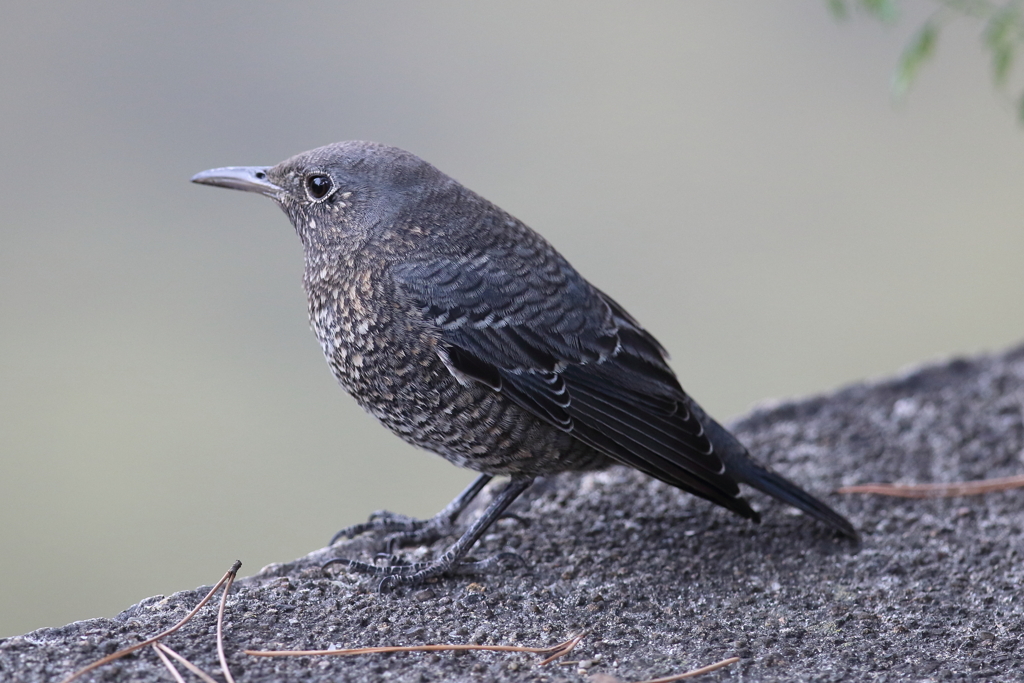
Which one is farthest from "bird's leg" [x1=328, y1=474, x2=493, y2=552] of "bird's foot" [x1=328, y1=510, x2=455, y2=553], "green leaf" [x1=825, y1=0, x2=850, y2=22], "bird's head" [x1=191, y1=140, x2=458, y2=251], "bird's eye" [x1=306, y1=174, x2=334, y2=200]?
"green leaf" [x1=825, y1=0, x2=850, y2=22]

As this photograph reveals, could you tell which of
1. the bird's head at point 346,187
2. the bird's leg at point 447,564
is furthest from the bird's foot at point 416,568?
the bird's head at point 346,187

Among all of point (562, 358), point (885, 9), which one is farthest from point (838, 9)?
point (562, 358)

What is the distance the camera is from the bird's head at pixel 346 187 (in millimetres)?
3340

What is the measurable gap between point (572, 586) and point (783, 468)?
4.33 ft

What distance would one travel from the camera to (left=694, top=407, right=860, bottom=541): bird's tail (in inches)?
138

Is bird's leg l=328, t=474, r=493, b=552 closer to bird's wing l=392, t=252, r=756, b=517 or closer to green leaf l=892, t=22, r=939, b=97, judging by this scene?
bird's wing l=392, t=252, r=756, b=517

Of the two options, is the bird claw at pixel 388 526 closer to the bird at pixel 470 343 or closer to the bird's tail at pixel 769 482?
the bird at pixel 470 343

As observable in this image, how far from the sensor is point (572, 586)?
3.25 meters

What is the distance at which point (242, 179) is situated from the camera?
3.52m

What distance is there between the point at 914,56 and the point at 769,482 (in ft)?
5.35

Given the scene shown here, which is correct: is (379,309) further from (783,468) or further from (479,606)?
(783,468)

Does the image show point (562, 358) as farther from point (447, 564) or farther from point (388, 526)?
point (388, 526)

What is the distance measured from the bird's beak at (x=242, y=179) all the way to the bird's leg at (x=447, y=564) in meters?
1.24

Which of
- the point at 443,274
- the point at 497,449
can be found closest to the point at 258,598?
the point at 497,449
